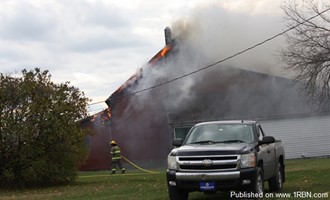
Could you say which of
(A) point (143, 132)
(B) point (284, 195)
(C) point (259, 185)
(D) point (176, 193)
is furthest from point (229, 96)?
(D) point (176, 193)

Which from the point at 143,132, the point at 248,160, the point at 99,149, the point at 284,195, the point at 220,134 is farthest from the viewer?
the point at 99,149

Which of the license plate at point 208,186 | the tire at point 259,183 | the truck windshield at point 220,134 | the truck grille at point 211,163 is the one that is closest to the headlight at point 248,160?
the truck grille at point 211,163

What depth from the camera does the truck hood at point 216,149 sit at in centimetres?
Result: 952

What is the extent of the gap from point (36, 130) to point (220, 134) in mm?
8169

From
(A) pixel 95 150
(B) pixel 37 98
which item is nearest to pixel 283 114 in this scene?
(A) pixel 95 150

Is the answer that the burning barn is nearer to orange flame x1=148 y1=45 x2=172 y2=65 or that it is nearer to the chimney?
orange flame x1=148 y1=45 x2=172 y2=65

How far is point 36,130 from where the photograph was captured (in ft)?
55.1

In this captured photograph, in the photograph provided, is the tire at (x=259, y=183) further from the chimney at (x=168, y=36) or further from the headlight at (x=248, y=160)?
the chimney at (x=168, y=36)

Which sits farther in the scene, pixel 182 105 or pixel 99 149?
pixel 99 149

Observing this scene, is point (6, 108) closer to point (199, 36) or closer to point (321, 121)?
point (199, 36)

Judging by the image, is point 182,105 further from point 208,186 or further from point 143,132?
point 208,186

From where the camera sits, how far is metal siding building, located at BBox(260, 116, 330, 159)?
29.6 metres

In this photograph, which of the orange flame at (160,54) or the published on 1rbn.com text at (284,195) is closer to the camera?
the published on 1rbn.com text at (284,195)

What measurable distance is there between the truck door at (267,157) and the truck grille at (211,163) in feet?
3.09
